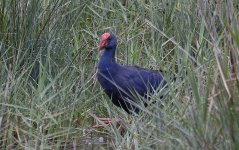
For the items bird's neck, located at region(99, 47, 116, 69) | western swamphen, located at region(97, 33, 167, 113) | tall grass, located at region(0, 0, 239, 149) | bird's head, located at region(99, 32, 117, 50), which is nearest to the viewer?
tall grass, located at region(0, 0, 239, 149)

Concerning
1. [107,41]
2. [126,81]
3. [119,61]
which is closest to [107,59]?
[107,41]

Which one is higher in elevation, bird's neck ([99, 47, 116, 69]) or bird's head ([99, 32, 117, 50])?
bird's head ([99, 32, 117, 50])

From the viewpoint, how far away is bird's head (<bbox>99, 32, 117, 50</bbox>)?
20.8 feet

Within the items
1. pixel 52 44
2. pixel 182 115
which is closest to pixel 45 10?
pixel 52 44

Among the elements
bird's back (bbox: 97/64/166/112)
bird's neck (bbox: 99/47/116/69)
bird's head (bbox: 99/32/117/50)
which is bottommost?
bird's back (bbox: 97/64/166/112)

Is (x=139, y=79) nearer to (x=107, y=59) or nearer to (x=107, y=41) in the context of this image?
(x=107, y=59)

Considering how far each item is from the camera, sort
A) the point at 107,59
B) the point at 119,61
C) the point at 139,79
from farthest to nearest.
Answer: the point at 119,61 < the point at 107,59 < the point at 139,79

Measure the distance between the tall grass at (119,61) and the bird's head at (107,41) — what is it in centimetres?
26

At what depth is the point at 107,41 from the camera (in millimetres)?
6363

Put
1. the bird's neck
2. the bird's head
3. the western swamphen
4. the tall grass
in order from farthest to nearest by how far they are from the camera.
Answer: the bird's head, the bird's neck, the western swamphen, the tall grass

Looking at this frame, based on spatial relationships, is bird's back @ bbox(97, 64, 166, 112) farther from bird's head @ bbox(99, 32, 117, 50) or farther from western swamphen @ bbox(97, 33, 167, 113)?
bird's head @ bbox(99, 32, 117, 50)

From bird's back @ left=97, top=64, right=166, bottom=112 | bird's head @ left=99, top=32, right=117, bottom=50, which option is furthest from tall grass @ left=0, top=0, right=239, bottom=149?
bird's head @ left=99, top=32, right=117, bottom=50

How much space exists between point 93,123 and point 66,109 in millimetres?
576

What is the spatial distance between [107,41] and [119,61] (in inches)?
23.7
